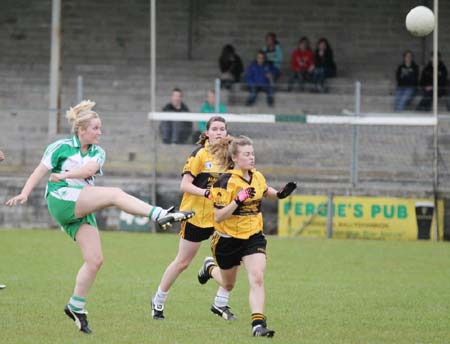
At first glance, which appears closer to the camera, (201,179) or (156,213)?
(156,213)

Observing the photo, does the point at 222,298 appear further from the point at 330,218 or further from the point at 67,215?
the point at 330,218

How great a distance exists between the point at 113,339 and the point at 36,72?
19.1m

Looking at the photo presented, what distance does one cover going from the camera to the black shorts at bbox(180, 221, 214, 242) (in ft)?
30.9

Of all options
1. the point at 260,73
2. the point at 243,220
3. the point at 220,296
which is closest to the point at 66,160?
the point at 243,220

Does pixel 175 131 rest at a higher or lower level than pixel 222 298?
higher

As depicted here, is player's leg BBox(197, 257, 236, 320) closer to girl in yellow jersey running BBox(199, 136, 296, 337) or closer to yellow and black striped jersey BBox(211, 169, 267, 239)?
girl in yellow jersey running BBox(199, 136, 296, 337)

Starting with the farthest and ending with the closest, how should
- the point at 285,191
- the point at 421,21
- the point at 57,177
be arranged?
1. the point at 421,21
2. the point at 285,191
3. the point at 57,177

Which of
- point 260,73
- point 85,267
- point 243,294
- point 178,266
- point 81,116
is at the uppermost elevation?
point 260,73

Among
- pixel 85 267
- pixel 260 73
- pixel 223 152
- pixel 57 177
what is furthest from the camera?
pixel 260 73

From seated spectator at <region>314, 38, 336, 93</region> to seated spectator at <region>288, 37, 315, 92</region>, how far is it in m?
0.14

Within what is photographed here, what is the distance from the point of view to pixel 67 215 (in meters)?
8.21

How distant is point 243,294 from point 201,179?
2.16 m

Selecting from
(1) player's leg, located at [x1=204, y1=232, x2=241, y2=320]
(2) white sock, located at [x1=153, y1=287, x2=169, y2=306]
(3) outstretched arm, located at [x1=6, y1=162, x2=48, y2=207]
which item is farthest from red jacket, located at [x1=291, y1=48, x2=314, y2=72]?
(3) outstretched arm, located at [x1=6, y1=162, x2=48, y2=207]

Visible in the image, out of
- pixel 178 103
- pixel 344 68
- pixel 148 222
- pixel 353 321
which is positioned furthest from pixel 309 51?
pixel 353 321
